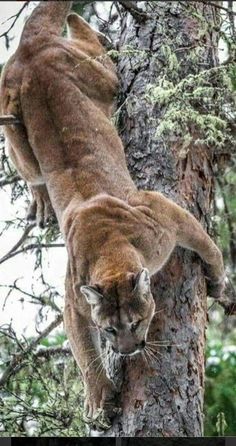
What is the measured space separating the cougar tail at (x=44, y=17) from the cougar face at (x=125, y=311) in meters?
0.83

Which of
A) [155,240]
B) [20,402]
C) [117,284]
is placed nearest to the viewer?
[117,284]

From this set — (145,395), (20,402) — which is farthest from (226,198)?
(20,402)

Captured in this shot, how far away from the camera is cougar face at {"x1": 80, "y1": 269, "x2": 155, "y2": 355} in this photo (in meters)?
2.12

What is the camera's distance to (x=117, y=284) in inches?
84.4

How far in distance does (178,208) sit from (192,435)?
0.57 metres

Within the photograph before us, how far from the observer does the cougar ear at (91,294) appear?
82.8 inches

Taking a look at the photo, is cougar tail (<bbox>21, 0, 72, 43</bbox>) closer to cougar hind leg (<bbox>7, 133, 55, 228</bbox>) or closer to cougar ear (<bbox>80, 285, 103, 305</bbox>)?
cougar hind leg (<bbox>7, 133, 55, 228</bbox>)

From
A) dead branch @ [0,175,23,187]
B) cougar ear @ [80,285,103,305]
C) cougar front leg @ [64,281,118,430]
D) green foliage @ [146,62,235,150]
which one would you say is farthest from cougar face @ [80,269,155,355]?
dead branch @ [0,175,23,187]

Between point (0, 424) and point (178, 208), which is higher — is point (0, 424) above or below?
below

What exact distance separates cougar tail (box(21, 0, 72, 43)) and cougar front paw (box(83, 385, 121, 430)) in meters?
1.01

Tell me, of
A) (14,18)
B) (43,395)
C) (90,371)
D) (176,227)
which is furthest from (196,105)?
(43,395)

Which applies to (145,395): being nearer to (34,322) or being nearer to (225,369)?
(225,369)

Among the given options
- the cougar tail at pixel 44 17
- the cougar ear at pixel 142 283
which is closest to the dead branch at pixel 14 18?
the cougar tail at pixel 44 17

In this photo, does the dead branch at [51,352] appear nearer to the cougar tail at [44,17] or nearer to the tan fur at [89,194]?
the tan fur at [89,194]
